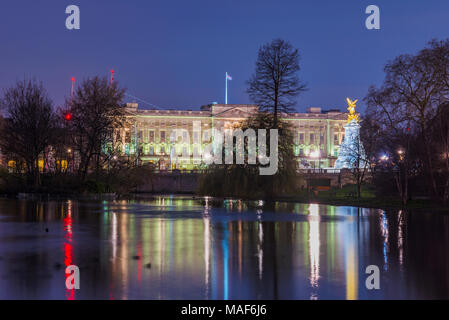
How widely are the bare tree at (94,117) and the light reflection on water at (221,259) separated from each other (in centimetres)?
3063

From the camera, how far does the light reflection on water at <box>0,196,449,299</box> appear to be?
12219 millimetres

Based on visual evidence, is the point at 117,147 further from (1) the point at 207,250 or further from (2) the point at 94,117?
(1) the point at 207,250

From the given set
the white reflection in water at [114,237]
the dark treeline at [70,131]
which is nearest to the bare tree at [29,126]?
the dark treeline at [70,131]

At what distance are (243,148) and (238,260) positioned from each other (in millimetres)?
42510

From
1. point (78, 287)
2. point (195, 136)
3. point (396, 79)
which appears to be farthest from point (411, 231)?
point (195, 136)

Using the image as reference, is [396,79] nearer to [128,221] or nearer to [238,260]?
[128,221]

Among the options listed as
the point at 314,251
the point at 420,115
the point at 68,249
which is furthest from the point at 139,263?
the point at 420,115

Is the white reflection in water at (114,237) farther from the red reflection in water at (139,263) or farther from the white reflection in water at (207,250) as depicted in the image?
the white reflection in water at (207,250)

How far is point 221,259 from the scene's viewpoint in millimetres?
16266

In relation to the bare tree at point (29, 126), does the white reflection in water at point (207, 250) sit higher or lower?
lower

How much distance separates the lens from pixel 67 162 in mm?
66062

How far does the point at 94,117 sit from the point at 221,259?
4364 cm

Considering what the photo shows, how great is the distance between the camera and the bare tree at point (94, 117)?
57625 millimetres
